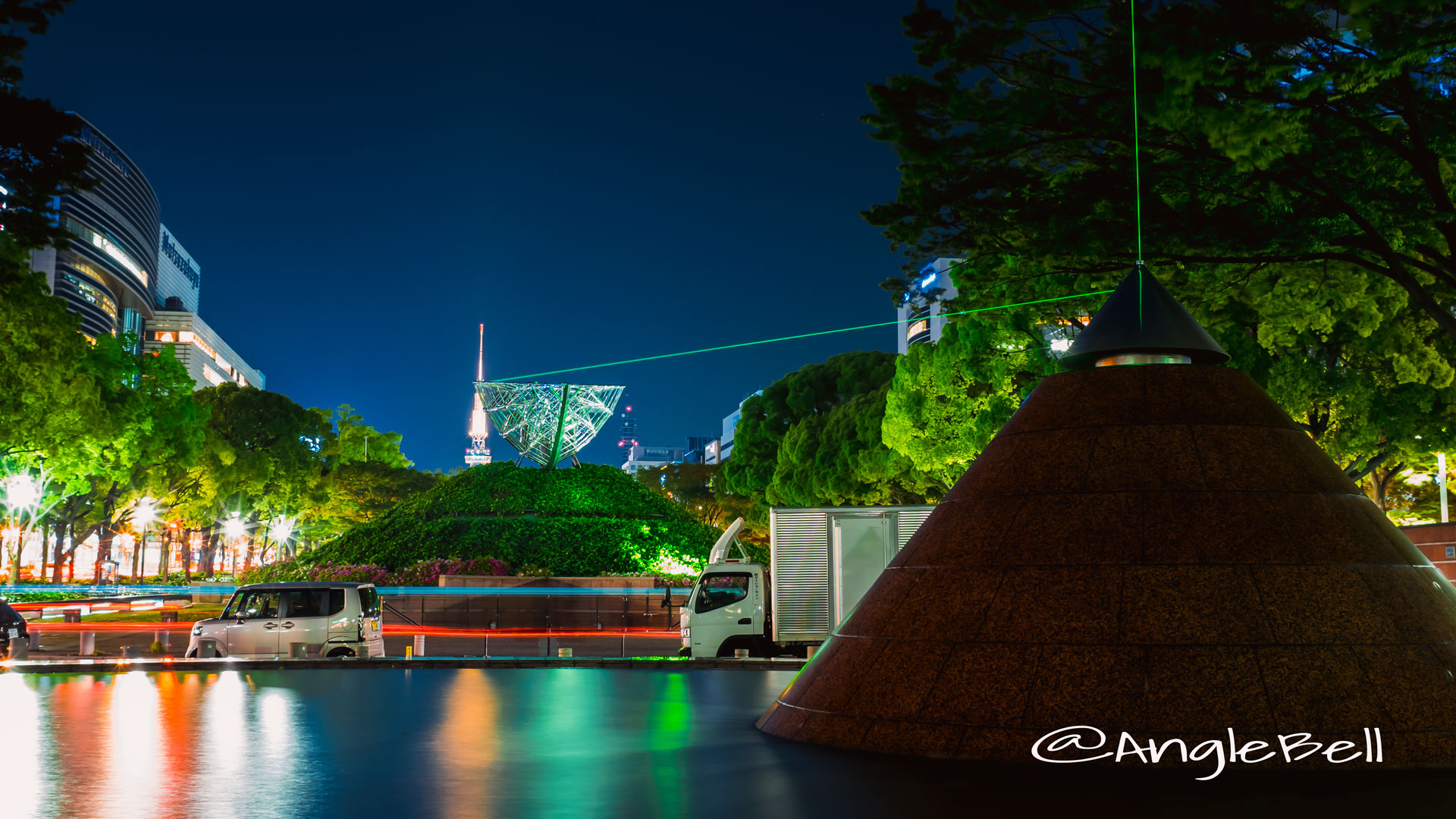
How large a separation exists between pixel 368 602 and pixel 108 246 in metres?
92.6

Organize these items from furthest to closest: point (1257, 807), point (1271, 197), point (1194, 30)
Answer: point (1271, 197) → point (1194, 30) → point (1257, 807)

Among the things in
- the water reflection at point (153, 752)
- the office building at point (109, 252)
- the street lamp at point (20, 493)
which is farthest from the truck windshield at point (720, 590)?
the office building at point (109, 252)

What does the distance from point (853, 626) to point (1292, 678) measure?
3.29 m

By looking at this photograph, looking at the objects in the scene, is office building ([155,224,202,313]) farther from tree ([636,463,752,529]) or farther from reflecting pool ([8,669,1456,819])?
reflecting pool ([8,669,1456,819])

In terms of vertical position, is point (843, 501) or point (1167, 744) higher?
point (843, 501)

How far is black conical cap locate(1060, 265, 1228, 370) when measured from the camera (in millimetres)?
9836

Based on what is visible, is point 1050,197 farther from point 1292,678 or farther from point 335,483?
point 335,483

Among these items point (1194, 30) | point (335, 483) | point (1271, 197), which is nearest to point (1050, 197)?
point (1271, 197)

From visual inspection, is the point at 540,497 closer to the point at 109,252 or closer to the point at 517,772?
the point at 517,772

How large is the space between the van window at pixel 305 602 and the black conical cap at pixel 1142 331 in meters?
13.9

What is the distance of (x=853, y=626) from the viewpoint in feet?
31.1

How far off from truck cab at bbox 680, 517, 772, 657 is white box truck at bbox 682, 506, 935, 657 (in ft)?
0.05

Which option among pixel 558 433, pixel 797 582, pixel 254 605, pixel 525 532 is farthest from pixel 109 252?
pixel 797 582

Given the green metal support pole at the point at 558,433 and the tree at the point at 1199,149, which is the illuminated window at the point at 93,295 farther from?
the tree at the point at 1199,149
